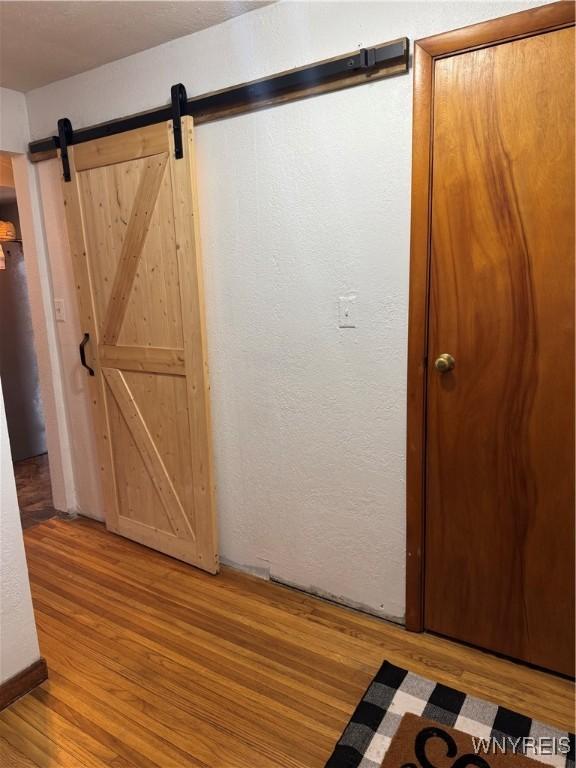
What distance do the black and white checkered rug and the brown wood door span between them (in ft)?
0.91

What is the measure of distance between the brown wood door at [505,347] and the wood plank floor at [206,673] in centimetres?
21

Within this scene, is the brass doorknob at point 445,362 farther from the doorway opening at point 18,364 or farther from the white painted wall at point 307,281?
the doorway opening at point 18,364

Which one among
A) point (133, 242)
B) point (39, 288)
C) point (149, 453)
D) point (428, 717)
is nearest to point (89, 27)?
point (133, 242)

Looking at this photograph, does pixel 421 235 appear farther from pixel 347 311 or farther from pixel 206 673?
pixel 206 673

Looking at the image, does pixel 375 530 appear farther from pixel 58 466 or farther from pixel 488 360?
pixel 58 466

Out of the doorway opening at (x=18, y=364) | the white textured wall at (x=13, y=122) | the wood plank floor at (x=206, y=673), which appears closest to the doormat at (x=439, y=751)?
the wood plank floor at (x=206, y=673)

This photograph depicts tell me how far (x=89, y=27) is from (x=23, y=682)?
2.50 metres

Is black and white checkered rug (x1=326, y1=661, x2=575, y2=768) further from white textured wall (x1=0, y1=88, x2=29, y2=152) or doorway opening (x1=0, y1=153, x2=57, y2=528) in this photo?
doorway opening (x1=0, y1=153, x2=57, y2=528)

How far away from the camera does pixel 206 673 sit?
187 cm

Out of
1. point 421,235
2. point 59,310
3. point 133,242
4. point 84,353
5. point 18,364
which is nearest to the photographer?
point 421,235

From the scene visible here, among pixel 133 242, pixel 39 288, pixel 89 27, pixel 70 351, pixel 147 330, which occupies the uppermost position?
pixel 89 27

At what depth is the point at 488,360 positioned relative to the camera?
1732 millimetres

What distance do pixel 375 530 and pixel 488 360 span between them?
82cm

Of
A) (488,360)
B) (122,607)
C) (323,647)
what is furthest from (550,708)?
(122,607)
